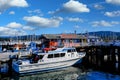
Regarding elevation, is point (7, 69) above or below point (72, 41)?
below

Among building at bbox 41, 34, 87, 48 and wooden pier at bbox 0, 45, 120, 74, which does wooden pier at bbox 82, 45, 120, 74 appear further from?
building at bbox 41, 34, 87, 48

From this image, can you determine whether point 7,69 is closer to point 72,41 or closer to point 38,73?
point 38,73

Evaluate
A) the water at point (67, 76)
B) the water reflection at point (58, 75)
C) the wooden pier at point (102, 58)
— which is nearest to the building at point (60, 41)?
the wooden pier at point (102, 58)

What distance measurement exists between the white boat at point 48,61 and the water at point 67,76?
3.04 ft

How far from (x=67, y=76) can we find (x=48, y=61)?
4905 millimetres

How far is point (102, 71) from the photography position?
1451 inches

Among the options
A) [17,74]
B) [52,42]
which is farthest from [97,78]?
[52,42]

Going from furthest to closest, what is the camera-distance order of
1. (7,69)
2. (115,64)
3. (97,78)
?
(115,64) → (7,69) → (97,78)

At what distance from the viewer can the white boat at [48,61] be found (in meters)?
36.0

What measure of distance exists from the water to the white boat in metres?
0.93

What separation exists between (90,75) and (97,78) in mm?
2209

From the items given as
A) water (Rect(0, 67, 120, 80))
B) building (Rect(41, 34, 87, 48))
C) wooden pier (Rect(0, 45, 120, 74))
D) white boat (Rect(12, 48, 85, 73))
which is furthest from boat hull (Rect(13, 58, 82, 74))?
building (Rect(41, 34, 87, 48))

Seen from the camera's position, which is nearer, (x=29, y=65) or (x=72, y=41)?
(x=29, y=65)

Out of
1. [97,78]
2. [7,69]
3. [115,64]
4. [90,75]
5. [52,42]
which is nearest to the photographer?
[97,78]
